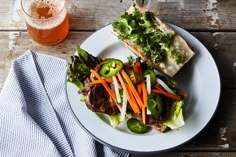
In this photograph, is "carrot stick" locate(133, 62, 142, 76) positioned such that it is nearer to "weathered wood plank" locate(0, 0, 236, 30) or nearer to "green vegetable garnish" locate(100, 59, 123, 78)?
"green vegetable garnish" locate(100, 59, 123, 78)

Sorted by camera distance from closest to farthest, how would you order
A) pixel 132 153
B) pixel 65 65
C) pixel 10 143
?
pixel 132 153 → pixel 10 143 → pixel 65 65

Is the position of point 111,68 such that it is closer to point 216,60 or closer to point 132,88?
point 132,88

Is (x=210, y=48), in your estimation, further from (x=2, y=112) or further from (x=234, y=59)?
(x=2, y=112)

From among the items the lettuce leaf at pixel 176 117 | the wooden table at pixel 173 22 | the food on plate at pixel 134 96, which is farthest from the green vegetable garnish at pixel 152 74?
the wooden table at pixel 173 22

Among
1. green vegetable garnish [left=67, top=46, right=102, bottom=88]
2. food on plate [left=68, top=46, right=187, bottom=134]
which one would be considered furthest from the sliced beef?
green vegetable garnish [left=67, top=46, right=102, bottom=88]

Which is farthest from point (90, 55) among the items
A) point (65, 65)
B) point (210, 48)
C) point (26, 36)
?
point (210, 48)
